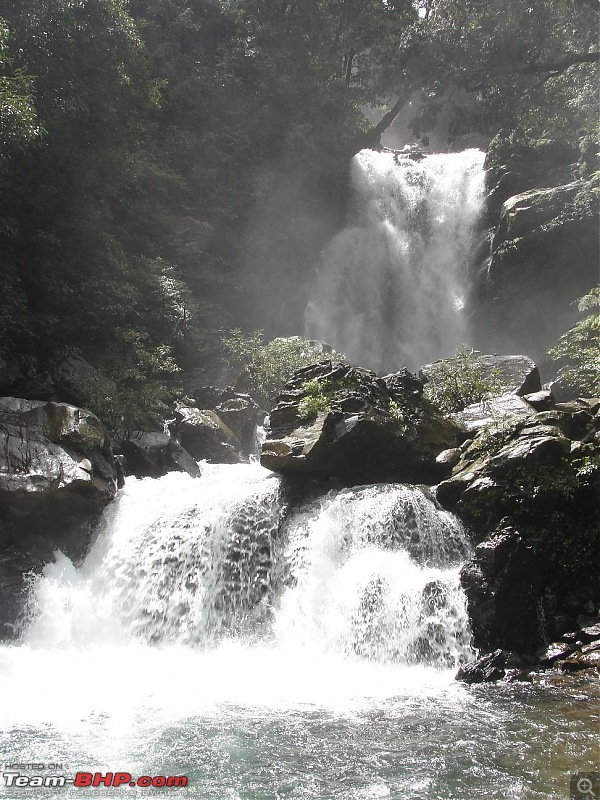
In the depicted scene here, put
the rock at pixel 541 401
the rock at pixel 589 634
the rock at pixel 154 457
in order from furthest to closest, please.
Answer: the rock at pixel 154 457
the rock at pixel 541 401
the rock at pixel 589 634

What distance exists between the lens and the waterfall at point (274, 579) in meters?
9.20

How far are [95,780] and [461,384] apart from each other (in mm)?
11079

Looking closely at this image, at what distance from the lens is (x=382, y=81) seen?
2902 centimetres

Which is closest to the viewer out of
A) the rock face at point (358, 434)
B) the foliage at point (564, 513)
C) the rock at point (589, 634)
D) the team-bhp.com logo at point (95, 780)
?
the team-bhp.com logo at point (95, 780)

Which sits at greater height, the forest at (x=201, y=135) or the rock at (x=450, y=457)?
the forest at (x=201, y=135)

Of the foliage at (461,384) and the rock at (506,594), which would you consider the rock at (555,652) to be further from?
the foliage at (461,384)

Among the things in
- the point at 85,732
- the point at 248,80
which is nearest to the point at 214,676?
the point at 85,732

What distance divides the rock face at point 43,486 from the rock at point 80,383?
2174 millimetres

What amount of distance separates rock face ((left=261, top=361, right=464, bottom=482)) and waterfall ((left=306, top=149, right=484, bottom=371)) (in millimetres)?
12598

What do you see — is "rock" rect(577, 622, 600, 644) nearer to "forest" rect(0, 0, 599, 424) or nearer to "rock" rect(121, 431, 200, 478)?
"rock" rect(121, 431, 200, 478)

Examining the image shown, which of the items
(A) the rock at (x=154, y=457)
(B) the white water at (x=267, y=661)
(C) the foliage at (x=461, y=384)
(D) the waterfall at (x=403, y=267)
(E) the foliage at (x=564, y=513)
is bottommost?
(B) the white water at (x=267, y=661)

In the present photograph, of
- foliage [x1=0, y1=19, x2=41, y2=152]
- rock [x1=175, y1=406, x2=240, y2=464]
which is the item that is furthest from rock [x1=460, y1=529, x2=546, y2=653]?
foliage [x1=0, y1=19, x2=41, y2=152]

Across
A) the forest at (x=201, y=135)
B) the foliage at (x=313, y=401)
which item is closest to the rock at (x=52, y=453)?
the forest at (x=201, y=135)

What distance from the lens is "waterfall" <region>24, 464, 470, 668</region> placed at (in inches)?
362
